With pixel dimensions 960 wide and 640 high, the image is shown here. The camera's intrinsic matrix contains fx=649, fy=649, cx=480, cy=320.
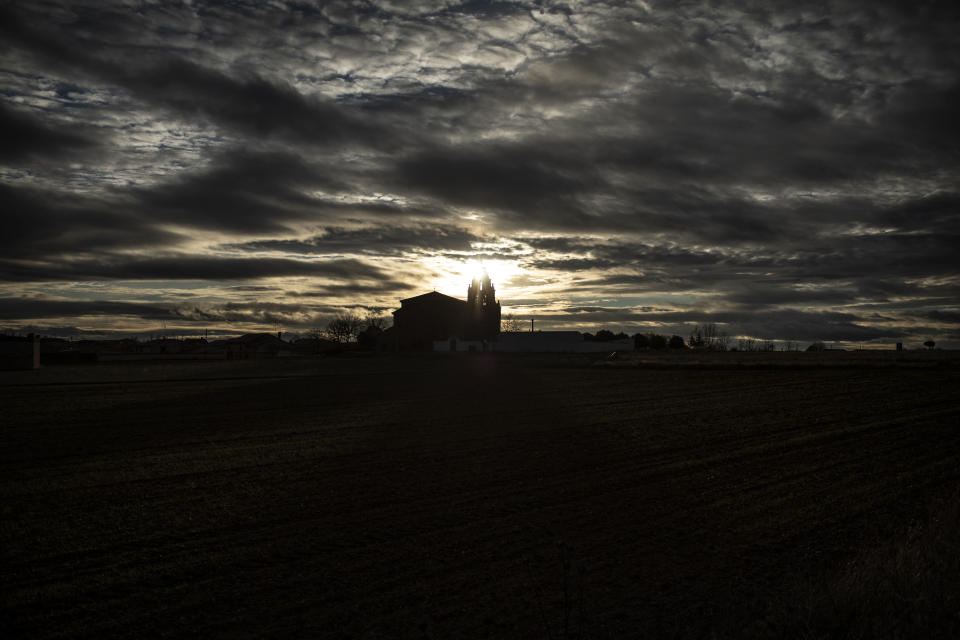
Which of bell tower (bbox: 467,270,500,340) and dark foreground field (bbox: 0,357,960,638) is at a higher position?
bell tower (bbox: 467,270,500,340)

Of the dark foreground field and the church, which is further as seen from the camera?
the church

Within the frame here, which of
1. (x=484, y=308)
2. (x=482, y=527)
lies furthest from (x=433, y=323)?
(x=482, y=527)

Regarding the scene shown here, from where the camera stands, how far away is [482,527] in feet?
33.5

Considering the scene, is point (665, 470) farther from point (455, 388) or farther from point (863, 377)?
point (863, 377)

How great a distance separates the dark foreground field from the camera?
6.90 meters

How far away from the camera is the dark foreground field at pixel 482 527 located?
22.6 feet

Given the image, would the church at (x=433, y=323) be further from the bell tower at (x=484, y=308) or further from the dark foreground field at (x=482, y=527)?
the dark foreground field at (x=482, y=527)

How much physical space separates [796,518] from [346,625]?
764 centimetres

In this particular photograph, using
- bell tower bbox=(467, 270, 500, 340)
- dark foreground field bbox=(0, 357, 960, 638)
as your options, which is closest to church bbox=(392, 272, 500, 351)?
bell tower bbox=(467, 270, 500, 340)

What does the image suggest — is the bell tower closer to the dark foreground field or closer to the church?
the church

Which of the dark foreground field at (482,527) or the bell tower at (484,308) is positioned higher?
the bell tower at (484,308)

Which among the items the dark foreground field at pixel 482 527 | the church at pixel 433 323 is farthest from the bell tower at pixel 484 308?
the dark foreground field at pixel 482 527

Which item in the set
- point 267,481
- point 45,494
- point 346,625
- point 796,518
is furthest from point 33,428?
point 796,518

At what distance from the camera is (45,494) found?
12430mm
